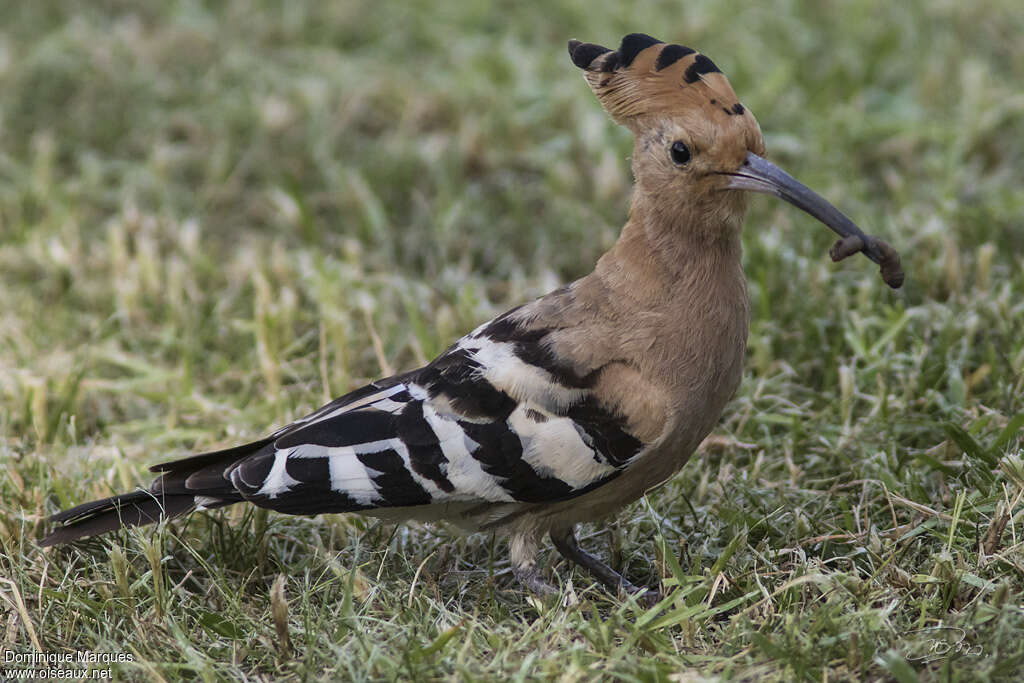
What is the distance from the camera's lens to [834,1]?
626 centimetres

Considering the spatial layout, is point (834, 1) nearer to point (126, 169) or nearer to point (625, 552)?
point (126, 169)

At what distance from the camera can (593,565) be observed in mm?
3064

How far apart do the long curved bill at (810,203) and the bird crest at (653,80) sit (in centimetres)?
14

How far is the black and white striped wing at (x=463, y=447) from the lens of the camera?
2.83 metres

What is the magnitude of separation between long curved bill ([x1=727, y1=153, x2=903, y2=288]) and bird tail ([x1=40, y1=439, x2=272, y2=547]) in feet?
4.43

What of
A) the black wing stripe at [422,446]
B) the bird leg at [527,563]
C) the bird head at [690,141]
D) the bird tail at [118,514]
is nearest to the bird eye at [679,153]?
the bird head at [690,141]

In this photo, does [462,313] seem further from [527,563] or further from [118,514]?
[118,514]

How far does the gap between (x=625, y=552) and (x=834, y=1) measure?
4.09m

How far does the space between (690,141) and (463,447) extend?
889 millimetres

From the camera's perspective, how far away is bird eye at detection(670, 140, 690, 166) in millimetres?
2830
